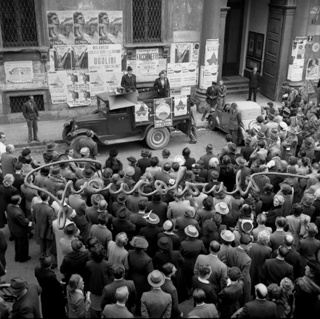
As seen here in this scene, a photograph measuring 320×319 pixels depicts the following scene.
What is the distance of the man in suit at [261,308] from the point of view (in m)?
5.61

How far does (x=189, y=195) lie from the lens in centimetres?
855

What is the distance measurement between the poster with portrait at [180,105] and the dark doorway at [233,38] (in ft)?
25.2

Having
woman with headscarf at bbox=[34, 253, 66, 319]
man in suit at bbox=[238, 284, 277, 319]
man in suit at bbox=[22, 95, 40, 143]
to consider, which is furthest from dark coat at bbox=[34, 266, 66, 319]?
man in suit at bbox=[22, 95, 40, 143]

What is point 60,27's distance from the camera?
52.6ft

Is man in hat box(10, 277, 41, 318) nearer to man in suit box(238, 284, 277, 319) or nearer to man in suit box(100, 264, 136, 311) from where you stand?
man in suit box(100, 264, 136, 311)

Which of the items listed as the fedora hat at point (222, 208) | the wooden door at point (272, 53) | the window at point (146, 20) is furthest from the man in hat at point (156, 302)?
the wooden door at point (272, 53)

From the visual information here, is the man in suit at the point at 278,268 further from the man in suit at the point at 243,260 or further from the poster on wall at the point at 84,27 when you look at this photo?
the poster on wall at the point at 84,27

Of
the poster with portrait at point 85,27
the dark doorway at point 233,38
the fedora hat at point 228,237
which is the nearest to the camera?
the fedora hat at point 228,237

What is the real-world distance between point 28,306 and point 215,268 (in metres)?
2.63

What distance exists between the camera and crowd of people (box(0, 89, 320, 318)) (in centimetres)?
598

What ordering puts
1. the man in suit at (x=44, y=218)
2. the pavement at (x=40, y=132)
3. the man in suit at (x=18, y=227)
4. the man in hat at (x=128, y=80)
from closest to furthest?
the man in suit at (x=44, y=218), the man in suit at (x=18, y=227), the pavement at (x=40, y=132), the man in hat at (x=128, y=80)

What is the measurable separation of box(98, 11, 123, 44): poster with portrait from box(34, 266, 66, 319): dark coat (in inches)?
473

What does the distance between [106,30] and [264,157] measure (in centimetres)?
897

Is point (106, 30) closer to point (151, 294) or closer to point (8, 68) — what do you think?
point (8, 68)
